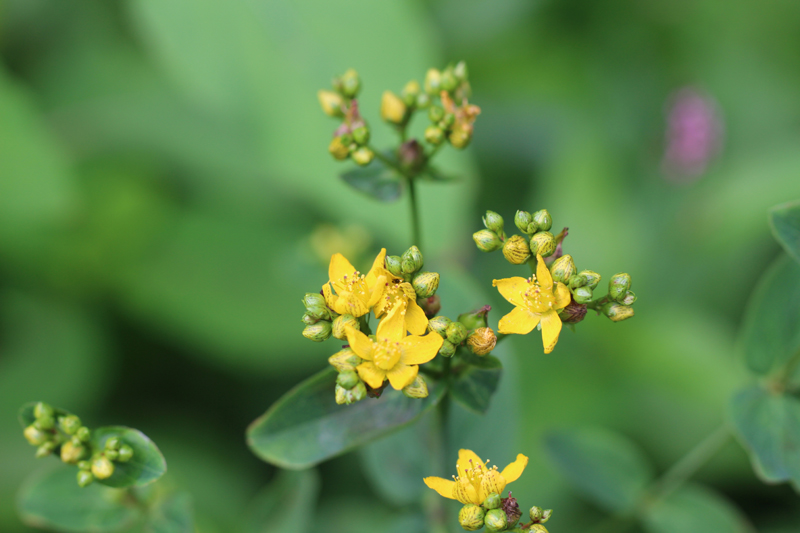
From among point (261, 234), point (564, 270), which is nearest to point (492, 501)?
point (564, 270)

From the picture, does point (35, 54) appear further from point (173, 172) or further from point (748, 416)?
point (748, 416)

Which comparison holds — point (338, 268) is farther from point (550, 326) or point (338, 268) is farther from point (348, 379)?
point (550, 326)

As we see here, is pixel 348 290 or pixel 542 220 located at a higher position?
pixel 542 220

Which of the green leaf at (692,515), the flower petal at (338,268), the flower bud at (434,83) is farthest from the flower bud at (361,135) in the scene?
the green leaf at (692,515)

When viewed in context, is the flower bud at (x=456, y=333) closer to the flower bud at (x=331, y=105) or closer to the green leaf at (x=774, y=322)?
the flower bud at (x=331, y=105)

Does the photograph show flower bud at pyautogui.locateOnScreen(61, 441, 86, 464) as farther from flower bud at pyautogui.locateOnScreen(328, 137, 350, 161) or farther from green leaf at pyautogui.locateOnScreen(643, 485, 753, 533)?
green leaf at pyautogui.locateOnScreen(643, 485, 753, 533)

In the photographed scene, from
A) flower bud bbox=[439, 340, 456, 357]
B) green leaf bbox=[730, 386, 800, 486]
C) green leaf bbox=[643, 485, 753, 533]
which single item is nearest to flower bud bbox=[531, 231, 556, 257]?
flower bud bbox=[439, 340, 456, 357]
